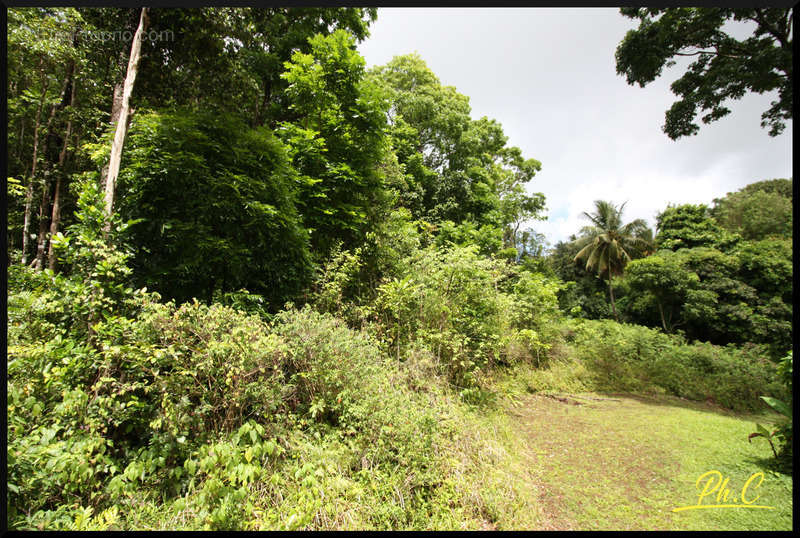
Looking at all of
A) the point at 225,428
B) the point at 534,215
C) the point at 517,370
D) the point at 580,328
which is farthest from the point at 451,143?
the point at 225,428

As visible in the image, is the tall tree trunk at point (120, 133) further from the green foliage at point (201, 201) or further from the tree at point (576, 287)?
the tree at point (576, 287)

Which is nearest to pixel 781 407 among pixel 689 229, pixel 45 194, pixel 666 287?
pixel 666 287

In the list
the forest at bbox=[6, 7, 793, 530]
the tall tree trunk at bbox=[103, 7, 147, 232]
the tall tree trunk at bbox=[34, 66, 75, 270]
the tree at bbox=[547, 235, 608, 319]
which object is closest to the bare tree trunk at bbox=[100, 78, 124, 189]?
the forest at bbox=[6, 7, 793, 530]

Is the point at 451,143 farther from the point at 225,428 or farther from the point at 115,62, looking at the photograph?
the point at 225,428

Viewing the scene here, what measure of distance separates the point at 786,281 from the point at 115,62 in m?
20.2

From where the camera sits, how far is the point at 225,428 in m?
2.81

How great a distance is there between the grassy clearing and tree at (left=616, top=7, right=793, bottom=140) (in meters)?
3.57

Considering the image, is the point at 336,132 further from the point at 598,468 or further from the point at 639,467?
the point at 639,467

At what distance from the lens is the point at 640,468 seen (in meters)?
3.52

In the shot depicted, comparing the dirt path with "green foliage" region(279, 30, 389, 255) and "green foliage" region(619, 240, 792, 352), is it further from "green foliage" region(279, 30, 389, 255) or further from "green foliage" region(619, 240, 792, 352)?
"green foliage" region(619, 240, 792, 352)

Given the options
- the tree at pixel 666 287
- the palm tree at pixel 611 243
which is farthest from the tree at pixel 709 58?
the palm tree at pixel 611 243

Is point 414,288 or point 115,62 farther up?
point 115,62

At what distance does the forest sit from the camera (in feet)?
8.05
